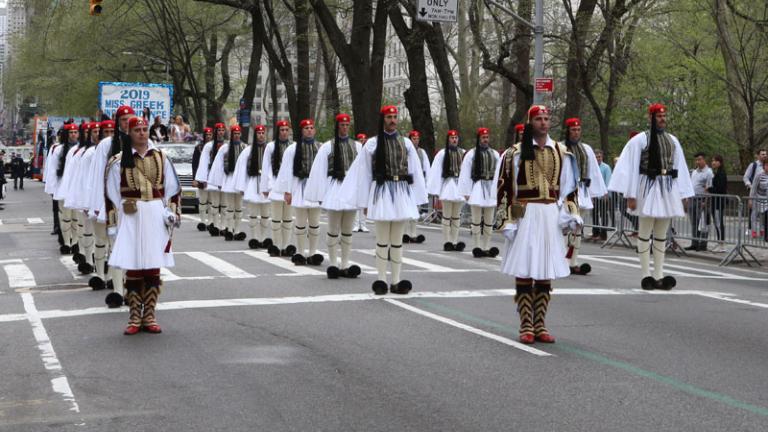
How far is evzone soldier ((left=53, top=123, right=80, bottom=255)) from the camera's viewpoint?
18.1 m

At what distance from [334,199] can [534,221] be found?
5.41 meters

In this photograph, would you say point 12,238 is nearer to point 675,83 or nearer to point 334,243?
point 334,243

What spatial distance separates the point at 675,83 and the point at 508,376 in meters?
38.0

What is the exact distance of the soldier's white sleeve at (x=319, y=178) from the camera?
1577 centimetres

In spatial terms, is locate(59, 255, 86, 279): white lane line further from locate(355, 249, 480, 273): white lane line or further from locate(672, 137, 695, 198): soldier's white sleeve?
locate(672, 137, 695, 198): soldier's white sleeve

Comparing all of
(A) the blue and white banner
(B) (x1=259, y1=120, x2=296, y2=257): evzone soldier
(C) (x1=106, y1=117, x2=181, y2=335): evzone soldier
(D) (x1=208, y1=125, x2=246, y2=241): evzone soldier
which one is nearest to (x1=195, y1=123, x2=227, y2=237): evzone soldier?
(D) (x1=208, y1=125, x2=246, y2=241): evzone soldier

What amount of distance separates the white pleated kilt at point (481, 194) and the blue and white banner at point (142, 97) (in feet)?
96.4

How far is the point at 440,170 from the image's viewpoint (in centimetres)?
2114

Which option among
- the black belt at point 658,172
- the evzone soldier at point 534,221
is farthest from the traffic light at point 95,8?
the evzone soldier at point 534,221

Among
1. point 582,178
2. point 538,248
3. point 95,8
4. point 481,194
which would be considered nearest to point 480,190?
point 481,194

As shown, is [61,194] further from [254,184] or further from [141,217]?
[141,217]

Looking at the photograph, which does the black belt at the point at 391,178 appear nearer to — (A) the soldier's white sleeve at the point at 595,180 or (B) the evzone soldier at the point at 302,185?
(B) the evzone soldier at the point at 302,185

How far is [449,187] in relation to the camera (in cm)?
2053

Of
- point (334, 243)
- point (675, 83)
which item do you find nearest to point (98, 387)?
point (334, 243)
